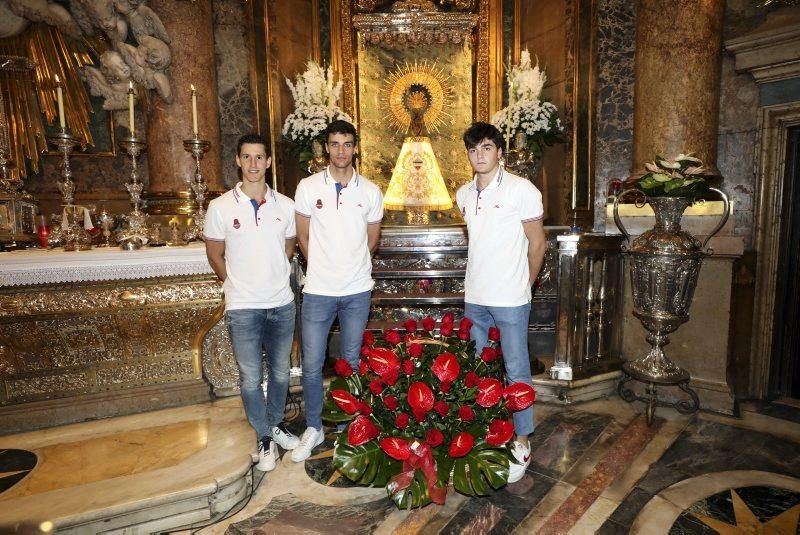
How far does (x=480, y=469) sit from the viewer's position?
220 centimetres

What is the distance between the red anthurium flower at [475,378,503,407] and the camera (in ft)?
7.03

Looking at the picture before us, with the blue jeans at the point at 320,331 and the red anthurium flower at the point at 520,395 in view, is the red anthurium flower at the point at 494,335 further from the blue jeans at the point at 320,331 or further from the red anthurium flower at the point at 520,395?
the blue jeans at the point at 320,331

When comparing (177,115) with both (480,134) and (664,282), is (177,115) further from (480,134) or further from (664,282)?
(664,282)

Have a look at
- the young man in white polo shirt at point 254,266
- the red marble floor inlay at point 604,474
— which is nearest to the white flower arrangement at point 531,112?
the red marble floor inlay at point 604,474

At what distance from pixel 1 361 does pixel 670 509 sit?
4.52m

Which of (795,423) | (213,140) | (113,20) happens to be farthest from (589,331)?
(113,20)

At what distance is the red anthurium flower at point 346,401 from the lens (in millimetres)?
2248

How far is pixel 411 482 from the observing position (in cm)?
222

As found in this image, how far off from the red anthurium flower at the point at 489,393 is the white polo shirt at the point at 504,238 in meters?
0.62

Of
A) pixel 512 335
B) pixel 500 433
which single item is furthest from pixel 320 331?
pixel 500 433

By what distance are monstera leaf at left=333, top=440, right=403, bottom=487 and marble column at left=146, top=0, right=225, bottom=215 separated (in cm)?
350

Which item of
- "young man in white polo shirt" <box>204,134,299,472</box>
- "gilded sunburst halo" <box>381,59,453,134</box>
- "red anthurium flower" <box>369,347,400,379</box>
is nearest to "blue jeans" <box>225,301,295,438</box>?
"young man in white polo shirt" <box>204,134,299,472</box>

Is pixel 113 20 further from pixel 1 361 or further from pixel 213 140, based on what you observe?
pixel 1 361

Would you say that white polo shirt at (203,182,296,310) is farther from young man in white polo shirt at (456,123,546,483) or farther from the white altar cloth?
young man in white polo shirt at (456,123,546,483)
